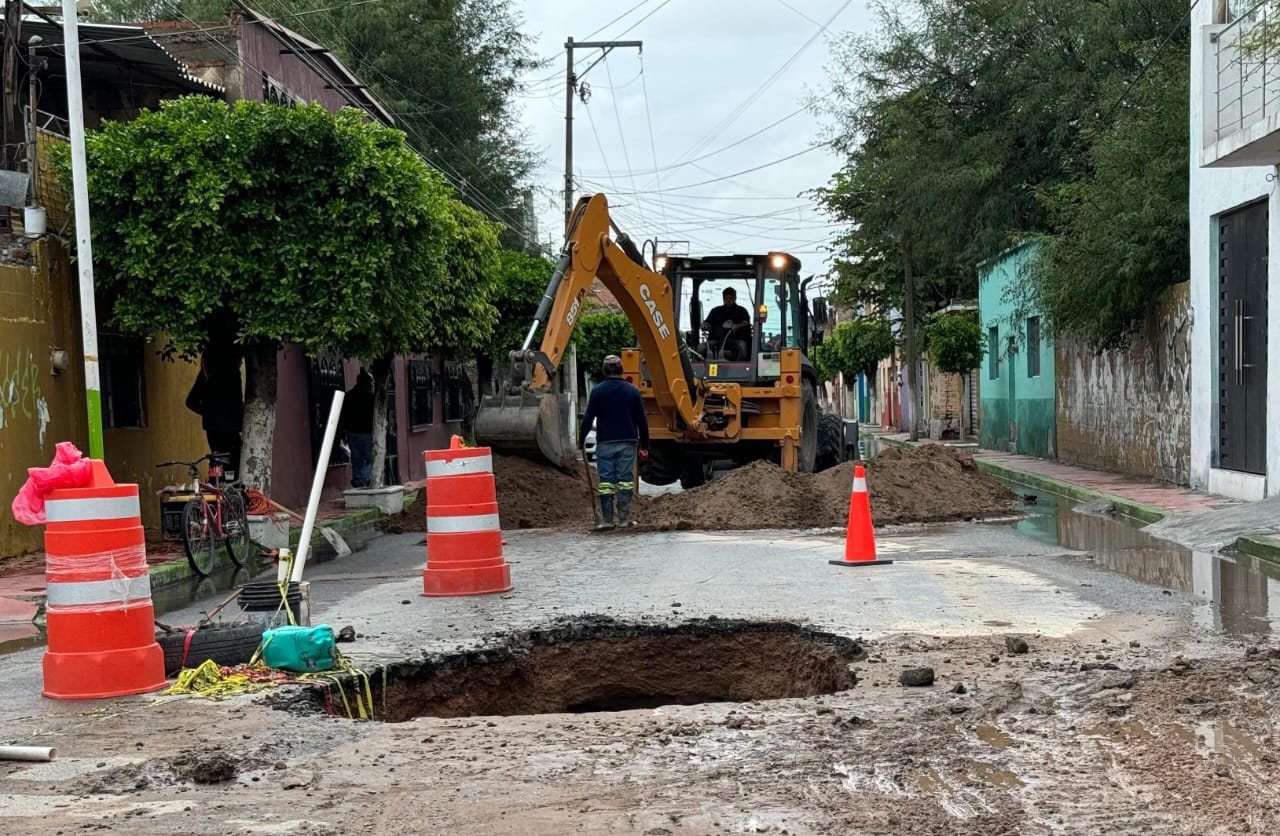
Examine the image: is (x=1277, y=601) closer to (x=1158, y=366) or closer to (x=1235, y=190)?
(x=1235, y=190)

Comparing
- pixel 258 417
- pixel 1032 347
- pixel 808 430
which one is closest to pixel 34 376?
pixel 258 417

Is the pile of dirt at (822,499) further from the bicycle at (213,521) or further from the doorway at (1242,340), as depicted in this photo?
the bicycle at (213,521)

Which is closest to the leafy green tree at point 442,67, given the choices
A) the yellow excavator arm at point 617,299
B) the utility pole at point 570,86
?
the utility pole at point 570,86

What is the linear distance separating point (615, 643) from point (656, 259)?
11320mm

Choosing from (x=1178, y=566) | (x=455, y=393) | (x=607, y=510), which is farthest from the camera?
(x=455, y=393)

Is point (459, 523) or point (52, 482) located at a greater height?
point (52, 482)

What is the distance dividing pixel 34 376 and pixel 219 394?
2.01 m

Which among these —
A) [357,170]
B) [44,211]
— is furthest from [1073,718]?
[44,211]

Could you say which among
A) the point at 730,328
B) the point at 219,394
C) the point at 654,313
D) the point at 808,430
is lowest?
the point at 808,430

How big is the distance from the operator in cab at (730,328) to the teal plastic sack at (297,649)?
13.0 meters

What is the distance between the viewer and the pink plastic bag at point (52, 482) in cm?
671

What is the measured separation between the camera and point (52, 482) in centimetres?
672

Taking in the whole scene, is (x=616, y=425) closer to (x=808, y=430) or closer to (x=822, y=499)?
(x=822, y=499)

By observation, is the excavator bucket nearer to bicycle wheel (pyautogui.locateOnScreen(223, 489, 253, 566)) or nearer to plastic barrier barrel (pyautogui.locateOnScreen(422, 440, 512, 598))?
bicycle wheel (pyautogui.locateOnScreen(223, 489, 253, 566))
